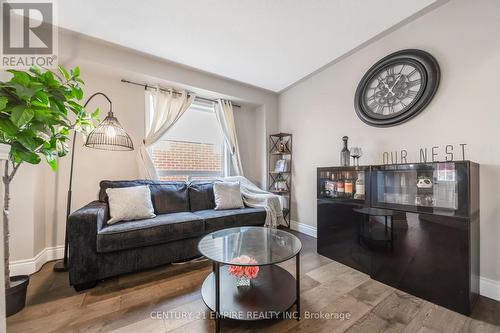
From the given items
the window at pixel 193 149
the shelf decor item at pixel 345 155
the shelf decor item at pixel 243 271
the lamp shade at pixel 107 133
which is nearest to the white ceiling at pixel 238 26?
the window at pixel 193 149

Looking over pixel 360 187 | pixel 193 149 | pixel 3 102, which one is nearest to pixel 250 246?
pixel 360 187

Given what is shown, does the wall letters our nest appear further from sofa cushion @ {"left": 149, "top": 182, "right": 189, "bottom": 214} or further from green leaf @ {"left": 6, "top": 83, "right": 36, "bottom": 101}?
green leaf @ {"left": 6, "top": 83, "right": 36, "bottom": 101}

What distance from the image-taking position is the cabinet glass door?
1430 millimetres

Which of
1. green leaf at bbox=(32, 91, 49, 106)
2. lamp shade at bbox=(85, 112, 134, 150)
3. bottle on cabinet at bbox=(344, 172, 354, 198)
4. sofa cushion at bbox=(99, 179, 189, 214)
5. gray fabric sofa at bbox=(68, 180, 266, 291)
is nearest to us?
green leaf at bbox=(32, 91, 49, 106)

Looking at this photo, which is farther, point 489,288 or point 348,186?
point 348,186

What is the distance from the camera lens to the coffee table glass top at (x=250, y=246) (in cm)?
129

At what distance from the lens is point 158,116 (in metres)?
2.83

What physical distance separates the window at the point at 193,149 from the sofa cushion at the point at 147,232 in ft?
3.71

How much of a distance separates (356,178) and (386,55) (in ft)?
4.64

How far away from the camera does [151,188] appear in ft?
8.16

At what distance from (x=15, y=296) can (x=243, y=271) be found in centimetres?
159

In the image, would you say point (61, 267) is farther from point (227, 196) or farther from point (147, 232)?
point (227, 196)

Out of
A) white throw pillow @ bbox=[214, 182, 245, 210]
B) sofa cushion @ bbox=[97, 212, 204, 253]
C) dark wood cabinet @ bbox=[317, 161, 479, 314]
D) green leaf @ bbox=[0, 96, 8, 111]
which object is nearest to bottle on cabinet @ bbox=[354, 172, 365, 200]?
dark wood cabinet @ bbox=[317, 161, 479, 314]

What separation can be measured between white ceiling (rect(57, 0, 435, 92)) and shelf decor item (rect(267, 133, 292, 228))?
130cm
